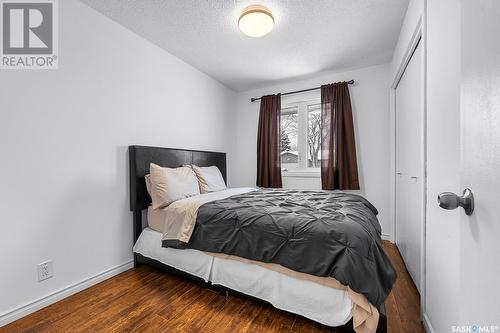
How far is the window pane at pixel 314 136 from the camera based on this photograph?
11.5 feet

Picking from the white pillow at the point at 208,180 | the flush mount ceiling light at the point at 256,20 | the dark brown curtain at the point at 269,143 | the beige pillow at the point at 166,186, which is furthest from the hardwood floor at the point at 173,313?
the flush mount ceiling light at the point at 256,20

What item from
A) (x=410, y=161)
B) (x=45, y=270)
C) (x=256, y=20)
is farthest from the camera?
(x=410, y=161)

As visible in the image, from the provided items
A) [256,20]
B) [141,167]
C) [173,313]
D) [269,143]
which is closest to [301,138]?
[269,143]

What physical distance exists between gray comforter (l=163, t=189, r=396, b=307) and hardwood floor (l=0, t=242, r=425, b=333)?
0.38 m

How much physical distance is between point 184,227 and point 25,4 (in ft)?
6.88

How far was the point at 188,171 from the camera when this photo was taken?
98.1 inches

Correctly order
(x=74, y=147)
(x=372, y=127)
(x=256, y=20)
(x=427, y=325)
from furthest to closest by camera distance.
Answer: (x=372, y=127), (x=256, y=20), (x=74, y=147), (x=427, y=325)

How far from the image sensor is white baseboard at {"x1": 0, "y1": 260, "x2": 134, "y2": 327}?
1.45 meters

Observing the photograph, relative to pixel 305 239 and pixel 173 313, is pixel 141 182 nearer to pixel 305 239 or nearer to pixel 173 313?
→ pixel 173 313

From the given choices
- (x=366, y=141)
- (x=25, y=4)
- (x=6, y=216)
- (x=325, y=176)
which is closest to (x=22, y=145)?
(x=6, y=216)

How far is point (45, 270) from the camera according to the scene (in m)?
1.63

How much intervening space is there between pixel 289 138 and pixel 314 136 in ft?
1.41

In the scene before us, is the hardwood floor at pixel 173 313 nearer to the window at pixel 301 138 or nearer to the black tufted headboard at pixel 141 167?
the black tufted headboard at pixel 141 167

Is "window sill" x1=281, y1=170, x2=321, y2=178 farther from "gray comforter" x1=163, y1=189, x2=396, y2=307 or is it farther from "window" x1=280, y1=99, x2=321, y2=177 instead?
"gray comforter" x1=163, y1=189, x2=396, y2=307
